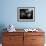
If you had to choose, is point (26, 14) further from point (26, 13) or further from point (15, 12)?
point (15, 12)

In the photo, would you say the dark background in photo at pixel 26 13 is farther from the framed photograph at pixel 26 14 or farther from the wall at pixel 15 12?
the wall at pixel 15 12

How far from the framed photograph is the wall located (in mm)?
98

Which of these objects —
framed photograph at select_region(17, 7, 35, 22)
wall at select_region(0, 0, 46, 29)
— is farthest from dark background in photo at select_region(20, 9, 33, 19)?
wall at select_region(0, 0, 46, 29)

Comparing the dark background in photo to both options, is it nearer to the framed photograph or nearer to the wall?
the framed photograph

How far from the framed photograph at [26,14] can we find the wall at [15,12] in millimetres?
98

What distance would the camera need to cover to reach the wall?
4.23 m

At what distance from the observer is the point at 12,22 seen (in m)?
4.27

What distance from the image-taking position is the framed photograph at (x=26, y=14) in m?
4.23

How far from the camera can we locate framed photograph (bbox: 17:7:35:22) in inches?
167

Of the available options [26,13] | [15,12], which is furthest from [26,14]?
[15,12]

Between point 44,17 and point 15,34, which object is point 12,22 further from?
point 44,17

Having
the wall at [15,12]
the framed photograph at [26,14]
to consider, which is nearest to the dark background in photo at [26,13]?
the framed photograph at [26,14]

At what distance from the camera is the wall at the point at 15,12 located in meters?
4.23

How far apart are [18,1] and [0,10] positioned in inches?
25.8
